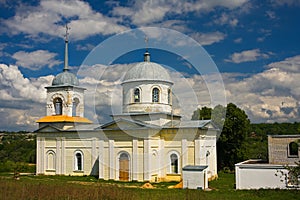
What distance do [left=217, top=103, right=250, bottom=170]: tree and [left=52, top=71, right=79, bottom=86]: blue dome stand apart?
14401 mm

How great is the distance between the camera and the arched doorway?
26.0 meters

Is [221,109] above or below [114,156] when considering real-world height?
above

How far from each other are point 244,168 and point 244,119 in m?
14.5

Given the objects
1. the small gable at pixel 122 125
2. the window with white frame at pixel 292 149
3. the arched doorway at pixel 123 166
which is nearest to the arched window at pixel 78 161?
the small gable at pixel 122 125

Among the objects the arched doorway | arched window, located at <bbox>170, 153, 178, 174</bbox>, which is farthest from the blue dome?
arched window, located at <bbox>170, 153, 178, 174</bbox>

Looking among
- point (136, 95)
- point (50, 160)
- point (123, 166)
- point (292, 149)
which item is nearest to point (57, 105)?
point (50, 160)

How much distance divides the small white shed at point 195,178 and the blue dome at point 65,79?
1456 centimetres

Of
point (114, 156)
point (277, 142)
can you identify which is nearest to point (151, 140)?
point (114, 156)

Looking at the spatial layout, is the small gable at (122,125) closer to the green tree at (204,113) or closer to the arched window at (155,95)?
the arched window at (155,95)

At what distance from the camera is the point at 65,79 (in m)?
32.0

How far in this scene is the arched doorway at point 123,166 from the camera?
26.0 meters

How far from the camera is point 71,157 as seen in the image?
96.5 ft

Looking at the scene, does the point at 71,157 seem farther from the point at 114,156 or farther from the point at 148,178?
the point at 148,178

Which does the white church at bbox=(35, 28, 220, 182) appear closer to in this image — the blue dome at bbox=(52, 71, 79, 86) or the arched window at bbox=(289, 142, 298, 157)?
the blue dome at bbox=(52, 71, 79, 86)
